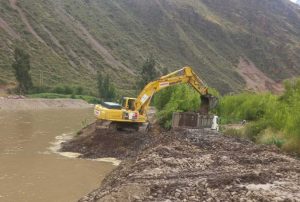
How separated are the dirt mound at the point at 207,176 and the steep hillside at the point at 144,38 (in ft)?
219

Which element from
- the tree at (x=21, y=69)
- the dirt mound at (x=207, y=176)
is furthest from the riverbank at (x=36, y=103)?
the dirt mound at (x=207, y=176)

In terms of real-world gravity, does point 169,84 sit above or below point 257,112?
above

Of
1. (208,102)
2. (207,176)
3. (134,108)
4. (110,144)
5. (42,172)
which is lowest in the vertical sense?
(42,172)

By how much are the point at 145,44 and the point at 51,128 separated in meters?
86.5

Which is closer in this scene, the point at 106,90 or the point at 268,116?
the point at 268,116

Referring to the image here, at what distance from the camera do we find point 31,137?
32938mm

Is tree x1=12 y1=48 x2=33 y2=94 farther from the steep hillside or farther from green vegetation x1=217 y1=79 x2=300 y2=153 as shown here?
green vegetation x1=217 y1=79 x2=300 y2=153

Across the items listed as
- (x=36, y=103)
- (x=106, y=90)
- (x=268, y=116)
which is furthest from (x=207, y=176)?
(x=106, y=90)

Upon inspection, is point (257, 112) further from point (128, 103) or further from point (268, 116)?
point (128, 103)

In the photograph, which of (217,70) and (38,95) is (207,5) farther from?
(38,95)

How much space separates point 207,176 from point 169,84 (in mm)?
14427

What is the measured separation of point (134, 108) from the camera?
2716 cm

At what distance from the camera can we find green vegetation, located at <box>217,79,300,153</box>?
20.2 meters

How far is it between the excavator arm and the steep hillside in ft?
188
